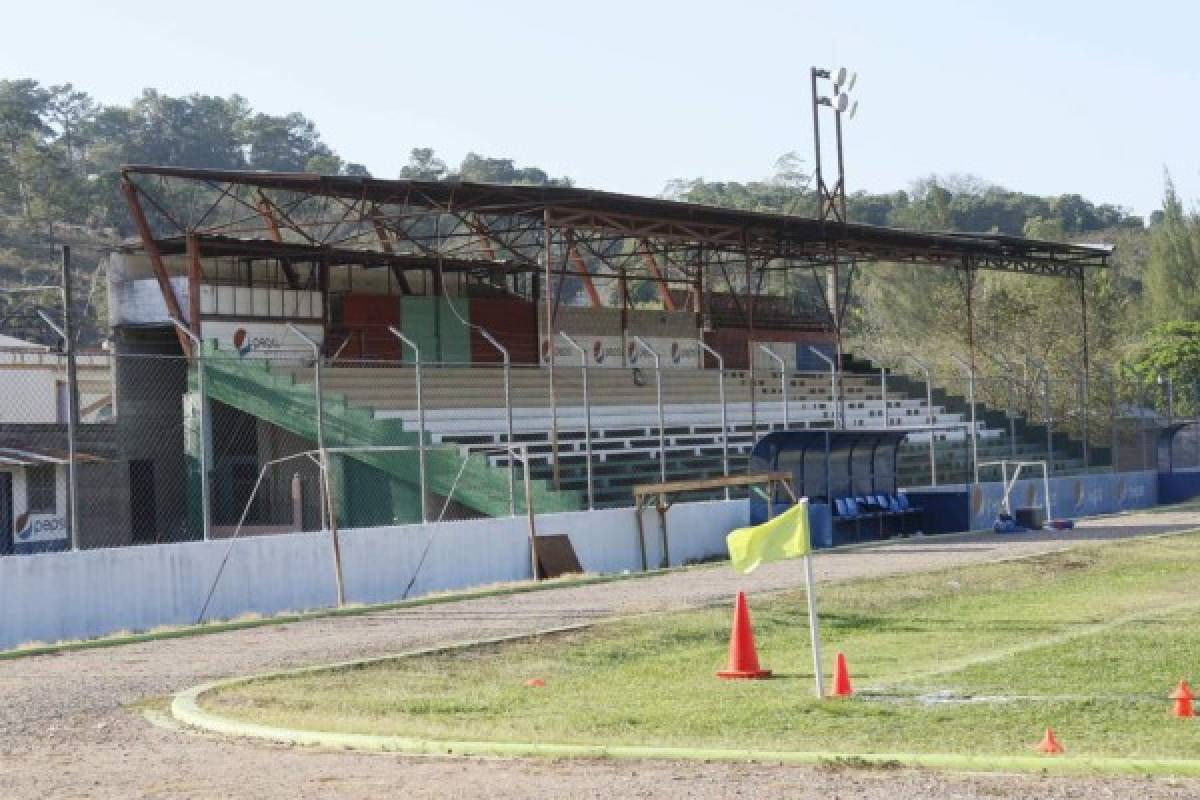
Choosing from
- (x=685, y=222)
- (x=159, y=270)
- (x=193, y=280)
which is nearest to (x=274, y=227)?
(x=193, y=280)

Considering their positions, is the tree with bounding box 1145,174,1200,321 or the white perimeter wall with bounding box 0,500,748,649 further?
the tree with bounding box 1145,174,1200,321

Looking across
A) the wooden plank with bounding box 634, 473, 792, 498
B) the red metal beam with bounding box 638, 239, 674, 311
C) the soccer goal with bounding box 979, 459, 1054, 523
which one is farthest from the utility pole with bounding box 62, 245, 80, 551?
the red metal beam with bounding box 638, 239, 674, 311

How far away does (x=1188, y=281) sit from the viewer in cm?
8975

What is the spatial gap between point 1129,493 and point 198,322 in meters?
24.2

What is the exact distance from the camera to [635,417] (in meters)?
38.2

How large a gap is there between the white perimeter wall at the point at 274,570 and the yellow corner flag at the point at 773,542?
1059cm

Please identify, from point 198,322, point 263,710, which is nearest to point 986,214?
point 198,322

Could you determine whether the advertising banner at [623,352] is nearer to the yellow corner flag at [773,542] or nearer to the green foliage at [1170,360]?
the green foliage at [1170,360]

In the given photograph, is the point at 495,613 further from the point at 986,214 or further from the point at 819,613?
the point at 986,214

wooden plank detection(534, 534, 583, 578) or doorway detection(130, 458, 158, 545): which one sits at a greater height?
doorway detection(130, 458, 158, 545)

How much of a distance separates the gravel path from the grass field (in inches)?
38.9

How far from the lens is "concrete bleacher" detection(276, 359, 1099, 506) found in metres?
34.7

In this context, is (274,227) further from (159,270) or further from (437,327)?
(437,327)

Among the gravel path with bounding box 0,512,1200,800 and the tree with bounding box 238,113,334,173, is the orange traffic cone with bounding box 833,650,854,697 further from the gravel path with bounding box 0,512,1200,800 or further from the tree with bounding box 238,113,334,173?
the tree with bounding box 238,113,334,173
